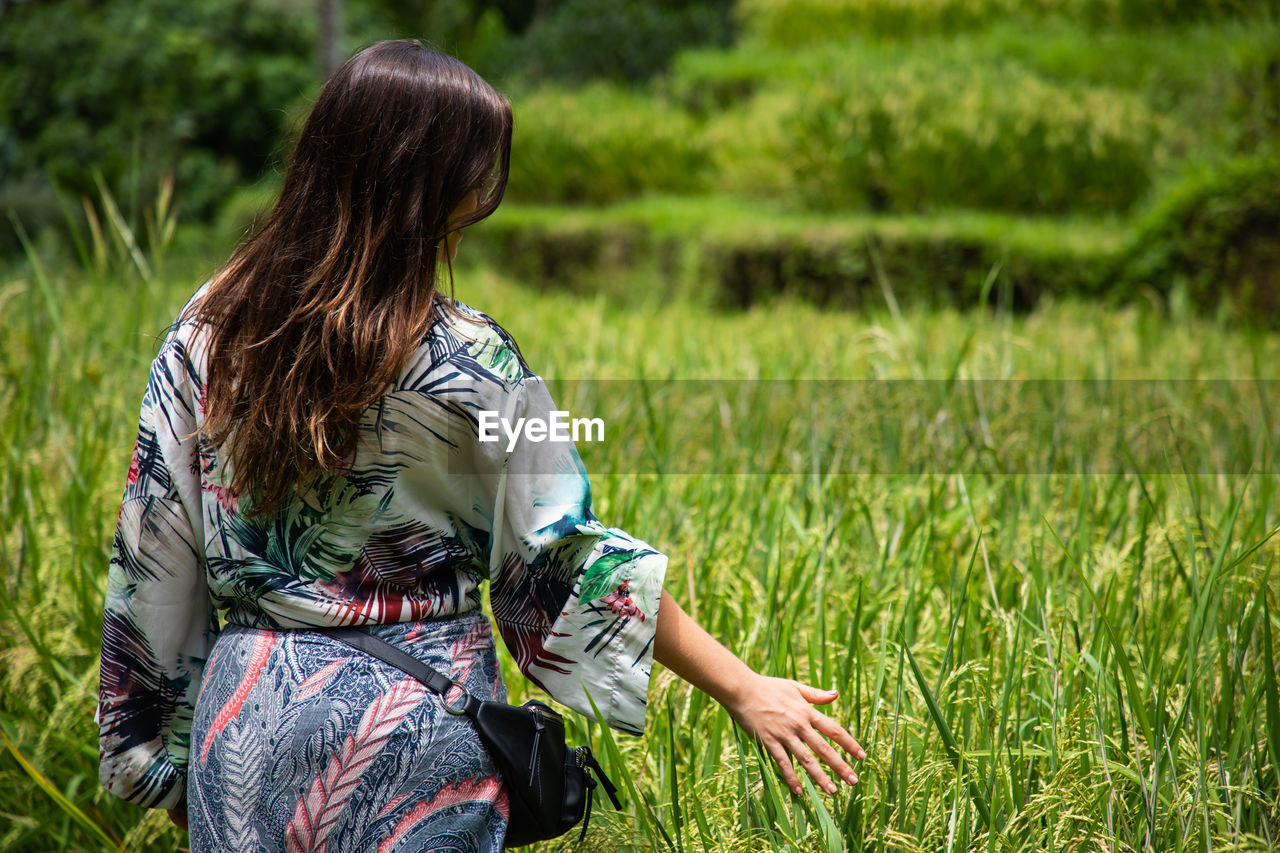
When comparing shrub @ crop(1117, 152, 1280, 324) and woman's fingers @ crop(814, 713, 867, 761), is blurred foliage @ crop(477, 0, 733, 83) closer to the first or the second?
shrub @ crop(1117, 152, 1280, 324)

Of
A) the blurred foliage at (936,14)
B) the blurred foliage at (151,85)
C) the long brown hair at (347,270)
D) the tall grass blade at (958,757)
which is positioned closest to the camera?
the long brown hair at (347,270)

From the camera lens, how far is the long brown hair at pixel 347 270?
118 centimetres

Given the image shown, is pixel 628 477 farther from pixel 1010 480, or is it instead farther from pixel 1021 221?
pixel 1021 221

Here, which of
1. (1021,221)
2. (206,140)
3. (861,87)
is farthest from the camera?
(206,140)

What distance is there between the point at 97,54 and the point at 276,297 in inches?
521

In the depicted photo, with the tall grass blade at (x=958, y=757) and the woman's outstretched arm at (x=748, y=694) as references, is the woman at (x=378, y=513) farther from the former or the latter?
the tall grass blade at (x=958, y=757)

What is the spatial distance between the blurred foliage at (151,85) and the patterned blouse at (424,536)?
10093 millimetres

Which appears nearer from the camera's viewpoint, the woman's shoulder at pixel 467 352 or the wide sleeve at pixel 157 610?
the woman's shoulder at pixel 467 352

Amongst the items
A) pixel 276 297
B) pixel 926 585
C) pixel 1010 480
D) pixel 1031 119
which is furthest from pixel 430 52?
pixel 1031 119

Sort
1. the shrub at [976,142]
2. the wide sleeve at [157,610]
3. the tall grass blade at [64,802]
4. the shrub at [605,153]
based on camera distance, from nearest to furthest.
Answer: the wide sleeve at [157,610], the tall grass blade at [64,802], the shrub at [976,142], the shrub at [605,153]

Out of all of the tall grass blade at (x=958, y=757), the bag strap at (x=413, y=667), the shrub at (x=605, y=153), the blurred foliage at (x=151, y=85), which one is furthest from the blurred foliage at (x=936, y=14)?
the bag strap at (x=413, y=667)

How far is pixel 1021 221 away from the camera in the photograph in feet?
21.1

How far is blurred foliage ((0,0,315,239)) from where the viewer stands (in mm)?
11719

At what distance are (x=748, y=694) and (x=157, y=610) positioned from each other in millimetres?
752
